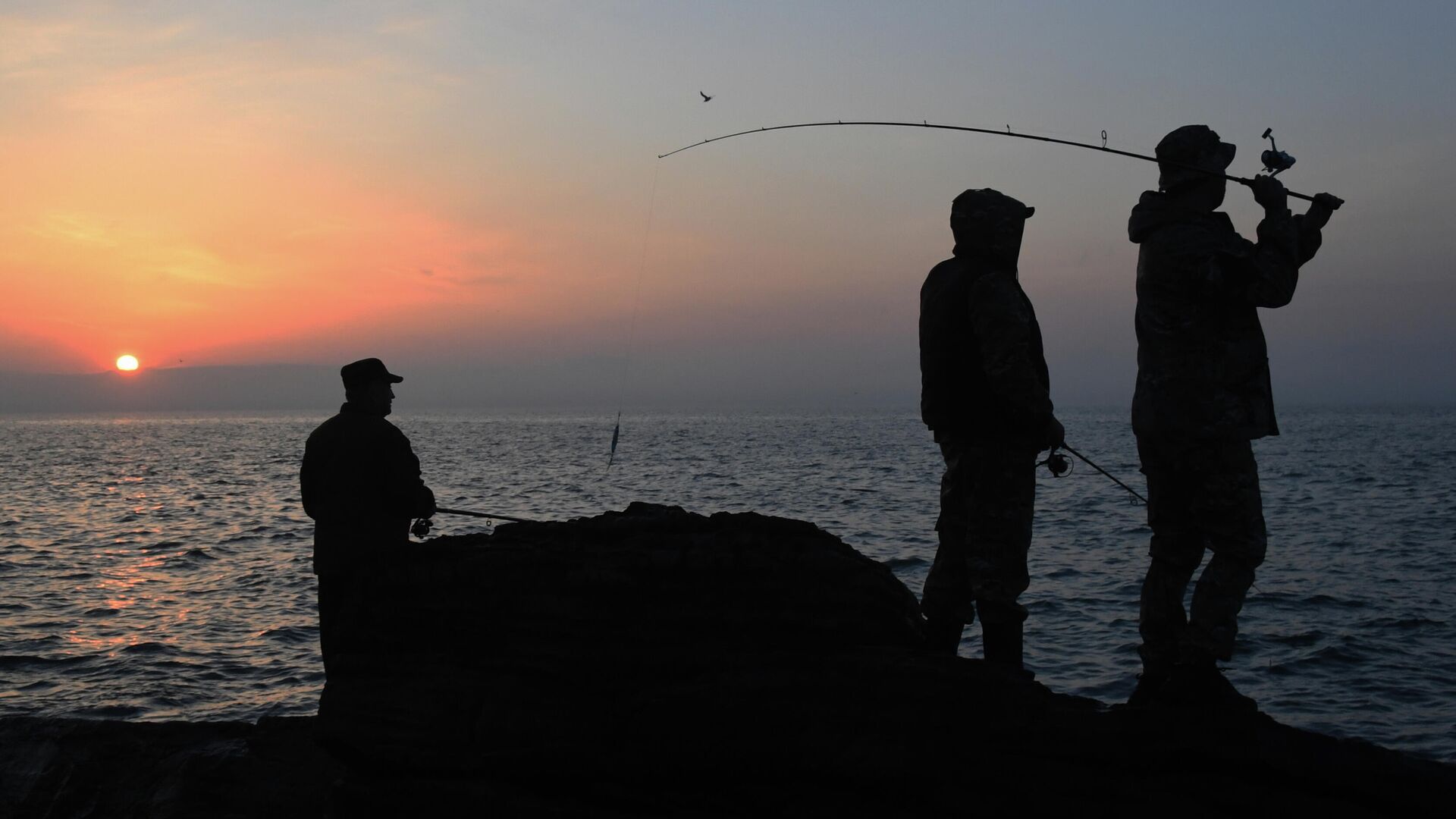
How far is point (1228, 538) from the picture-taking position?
5.06 meters

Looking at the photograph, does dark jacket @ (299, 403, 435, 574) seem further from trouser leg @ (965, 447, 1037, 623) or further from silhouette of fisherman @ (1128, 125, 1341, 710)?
silhouette of fisherman @ (1128, 125, 1341, 710)

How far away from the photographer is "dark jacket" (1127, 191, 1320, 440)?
4.96 m

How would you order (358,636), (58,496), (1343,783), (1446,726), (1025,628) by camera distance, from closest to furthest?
1. (1343,783)
2. (358,636)
3. (1446,726)
4. (1025,628)
5. (58,496)

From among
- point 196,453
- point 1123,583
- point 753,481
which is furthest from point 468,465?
point 1123,583

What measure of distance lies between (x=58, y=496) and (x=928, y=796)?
1533 inches

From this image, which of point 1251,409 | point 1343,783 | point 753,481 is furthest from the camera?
point 753,481

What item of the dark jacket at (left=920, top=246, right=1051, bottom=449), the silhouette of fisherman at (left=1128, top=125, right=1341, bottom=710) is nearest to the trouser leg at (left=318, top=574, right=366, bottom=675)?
the dark jacket at (left=920, top=246, right=1051, bottom=449)

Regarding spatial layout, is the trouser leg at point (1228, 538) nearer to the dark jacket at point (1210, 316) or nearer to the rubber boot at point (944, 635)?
the dark jacket at point (1210, 316)

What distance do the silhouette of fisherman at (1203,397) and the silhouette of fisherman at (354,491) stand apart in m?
4.10

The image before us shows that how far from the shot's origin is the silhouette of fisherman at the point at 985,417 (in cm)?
530

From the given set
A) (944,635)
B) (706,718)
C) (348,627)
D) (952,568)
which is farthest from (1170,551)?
(348,627)

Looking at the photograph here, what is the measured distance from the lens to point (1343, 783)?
14.3ft

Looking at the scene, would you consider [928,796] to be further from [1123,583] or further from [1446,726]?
[1123,583]

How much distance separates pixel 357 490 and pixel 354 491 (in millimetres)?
20
